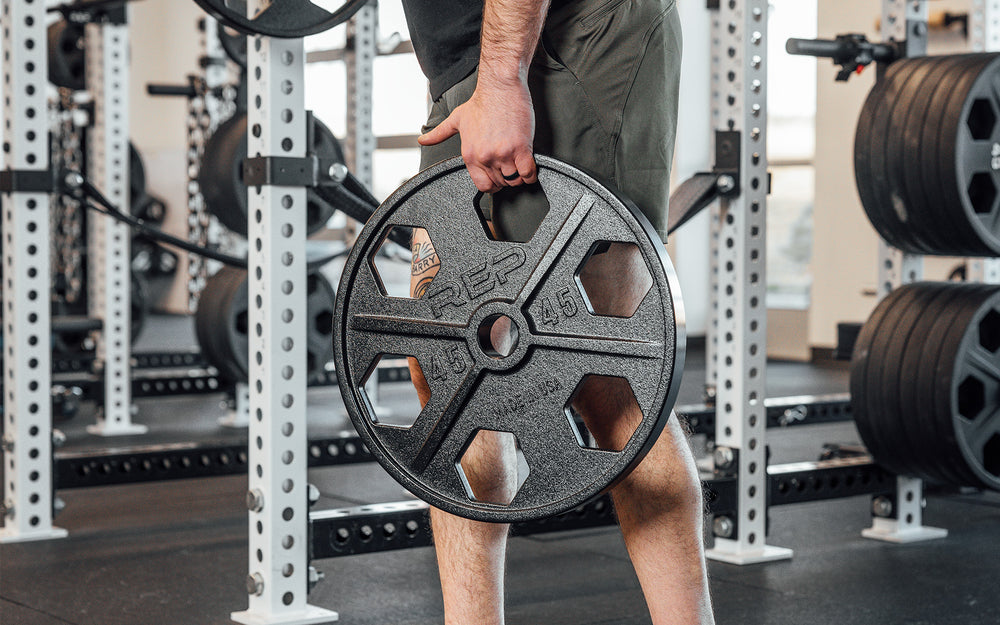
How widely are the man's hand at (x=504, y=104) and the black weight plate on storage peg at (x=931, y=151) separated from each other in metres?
1.46

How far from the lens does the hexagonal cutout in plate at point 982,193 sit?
2.46 meters

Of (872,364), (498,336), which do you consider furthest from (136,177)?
(498,336)

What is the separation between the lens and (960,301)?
2.44 meters

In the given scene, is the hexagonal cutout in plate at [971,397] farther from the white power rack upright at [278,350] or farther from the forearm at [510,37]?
the forearm at [510,37]

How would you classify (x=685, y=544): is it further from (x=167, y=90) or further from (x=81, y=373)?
(x=81, y=373)

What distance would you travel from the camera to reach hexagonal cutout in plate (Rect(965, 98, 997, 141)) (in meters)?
2.44

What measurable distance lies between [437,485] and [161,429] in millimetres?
3297

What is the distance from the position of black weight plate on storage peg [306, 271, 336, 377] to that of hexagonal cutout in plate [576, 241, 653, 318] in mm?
2297

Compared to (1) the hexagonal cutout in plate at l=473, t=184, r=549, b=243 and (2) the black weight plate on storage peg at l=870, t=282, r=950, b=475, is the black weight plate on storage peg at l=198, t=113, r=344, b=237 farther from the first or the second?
(1) the hexagonal cutout in plate at l=473, t=184, r=549, b=243

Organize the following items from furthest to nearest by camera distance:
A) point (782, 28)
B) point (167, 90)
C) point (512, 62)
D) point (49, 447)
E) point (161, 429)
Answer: point (782, 28), point (167, 90), point (161, 429), point (49, 447), point (512, 62)

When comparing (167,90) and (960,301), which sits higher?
(167,90)

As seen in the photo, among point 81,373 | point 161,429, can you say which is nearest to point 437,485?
point 161,429

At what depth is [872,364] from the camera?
2547 mm

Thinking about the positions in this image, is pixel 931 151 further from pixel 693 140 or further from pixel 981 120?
pixel 693 140
